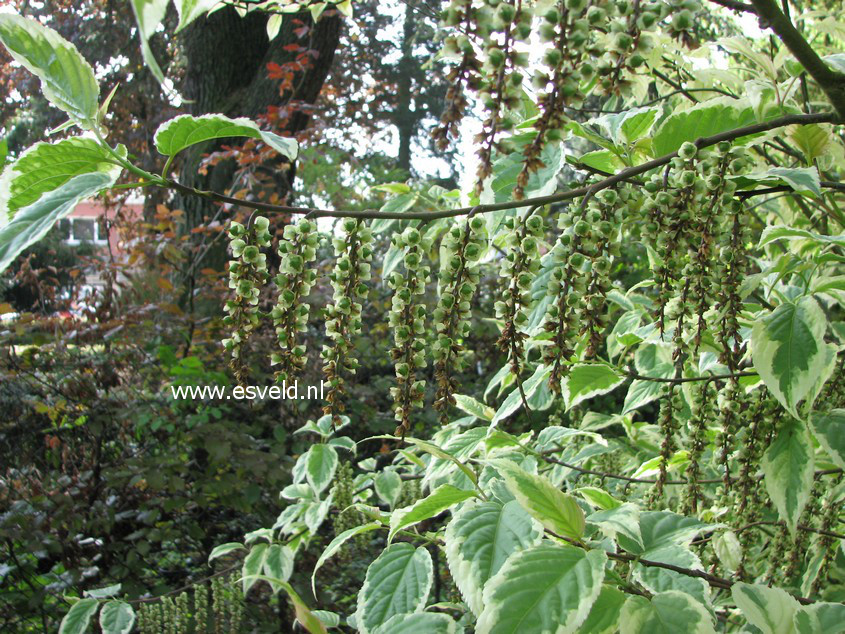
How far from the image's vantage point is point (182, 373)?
332 centimetres

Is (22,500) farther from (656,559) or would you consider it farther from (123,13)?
(123,13)

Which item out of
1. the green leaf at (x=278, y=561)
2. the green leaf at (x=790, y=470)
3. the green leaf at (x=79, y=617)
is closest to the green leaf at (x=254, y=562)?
the green leaf at (x=278, y=561)

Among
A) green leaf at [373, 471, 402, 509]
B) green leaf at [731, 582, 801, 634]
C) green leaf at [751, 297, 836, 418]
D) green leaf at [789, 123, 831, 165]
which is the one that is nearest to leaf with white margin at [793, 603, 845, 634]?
green leaf at [731, 582, 801, 634]

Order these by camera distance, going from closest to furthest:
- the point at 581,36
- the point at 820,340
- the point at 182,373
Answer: the point at 581,36 < the point at 820,340 < the point at 182,373

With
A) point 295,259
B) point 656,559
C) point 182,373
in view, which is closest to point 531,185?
point 295,259

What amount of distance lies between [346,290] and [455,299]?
16 centimetres

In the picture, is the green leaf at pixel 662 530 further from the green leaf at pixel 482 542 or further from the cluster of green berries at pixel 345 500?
the cluster of green berries at pixel 345 500

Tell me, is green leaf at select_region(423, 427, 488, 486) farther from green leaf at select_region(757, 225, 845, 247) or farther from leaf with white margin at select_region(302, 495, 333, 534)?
green leaf at select_region(757, 225, 845, 247)

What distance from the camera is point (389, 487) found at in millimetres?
2008

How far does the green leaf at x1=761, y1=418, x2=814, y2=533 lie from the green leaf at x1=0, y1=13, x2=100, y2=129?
1.18m

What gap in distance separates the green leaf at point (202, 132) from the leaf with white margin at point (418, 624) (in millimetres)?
738

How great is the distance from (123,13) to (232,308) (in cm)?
860

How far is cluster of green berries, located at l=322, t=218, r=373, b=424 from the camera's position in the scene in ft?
3.01

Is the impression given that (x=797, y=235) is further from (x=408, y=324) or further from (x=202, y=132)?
(x=202, y=132)
